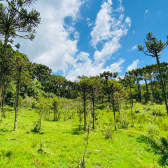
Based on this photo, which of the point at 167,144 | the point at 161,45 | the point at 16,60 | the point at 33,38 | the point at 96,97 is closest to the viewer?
the point at 167,144

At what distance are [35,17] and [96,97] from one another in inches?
691

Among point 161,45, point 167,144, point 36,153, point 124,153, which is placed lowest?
point 124,153

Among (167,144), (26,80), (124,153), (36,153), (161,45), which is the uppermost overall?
(161,45)

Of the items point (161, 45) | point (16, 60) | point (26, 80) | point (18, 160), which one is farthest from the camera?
point (26, 80)

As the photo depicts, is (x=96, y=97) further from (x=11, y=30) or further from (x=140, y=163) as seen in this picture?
(x=11, y=30)

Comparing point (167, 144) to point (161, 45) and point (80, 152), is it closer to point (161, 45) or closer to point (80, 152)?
point (80, 152)

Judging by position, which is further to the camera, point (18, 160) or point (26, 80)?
point (26, 80)

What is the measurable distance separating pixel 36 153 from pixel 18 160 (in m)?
1.63

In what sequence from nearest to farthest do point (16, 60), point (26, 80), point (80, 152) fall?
point (80, 152) < point (16, 60) < point (26, 80)

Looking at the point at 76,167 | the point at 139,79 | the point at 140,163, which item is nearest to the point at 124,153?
the point at 140,163

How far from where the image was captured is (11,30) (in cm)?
1328

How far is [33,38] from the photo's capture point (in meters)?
14.5

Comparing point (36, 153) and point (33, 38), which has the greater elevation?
point (33, 38)

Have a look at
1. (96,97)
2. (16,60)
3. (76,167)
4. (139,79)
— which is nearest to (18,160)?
(76,167)
